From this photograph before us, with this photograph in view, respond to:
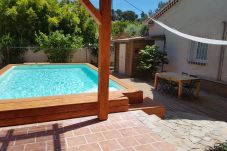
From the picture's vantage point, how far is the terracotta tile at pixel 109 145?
11.2ft

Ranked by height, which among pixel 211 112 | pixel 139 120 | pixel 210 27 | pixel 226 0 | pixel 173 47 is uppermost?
pixel 226 0

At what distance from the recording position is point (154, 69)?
11766mm

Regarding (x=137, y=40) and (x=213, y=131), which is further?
(x=137, y=40)

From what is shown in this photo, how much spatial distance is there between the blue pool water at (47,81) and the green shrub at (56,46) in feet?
9.03

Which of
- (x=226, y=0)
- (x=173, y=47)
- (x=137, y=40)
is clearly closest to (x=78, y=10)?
(x=137, y=40)

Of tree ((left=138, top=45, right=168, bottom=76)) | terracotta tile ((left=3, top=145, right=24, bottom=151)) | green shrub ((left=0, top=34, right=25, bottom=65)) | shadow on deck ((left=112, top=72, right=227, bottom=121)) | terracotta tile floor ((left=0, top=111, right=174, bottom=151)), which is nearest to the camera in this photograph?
terracotta tile ((left=3, top=145, right=24, bottom=151))

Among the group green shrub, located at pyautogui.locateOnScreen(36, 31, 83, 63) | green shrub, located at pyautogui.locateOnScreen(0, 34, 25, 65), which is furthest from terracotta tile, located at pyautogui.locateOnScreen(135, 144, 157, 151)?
green shrub, located at pyautogui.locateOnScreen(0, 34, 25, 65)

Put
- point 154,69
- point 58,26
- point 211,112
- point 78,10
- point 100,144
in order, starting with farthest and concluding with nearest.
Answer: point 78,10, point 58,26, point 154,69, point 211,112, point 100,144

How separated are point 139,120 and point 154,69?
748 centimetres

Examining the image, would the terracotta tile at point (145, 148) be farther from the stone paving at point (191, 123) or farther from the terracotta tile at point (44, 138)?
the terracotta tile at point (44, 138)

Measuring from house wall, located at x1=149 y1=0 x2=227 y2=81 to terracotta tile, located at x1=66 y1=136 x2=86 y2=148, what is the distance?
7.39 metres

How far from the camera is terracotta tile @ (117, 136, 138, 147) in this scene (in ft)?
11.7

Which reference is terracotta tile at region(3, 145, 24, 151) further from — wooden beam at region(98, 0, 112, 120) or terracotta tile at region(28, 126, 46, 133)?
wooden beam at region(98, 0, 112, 120)

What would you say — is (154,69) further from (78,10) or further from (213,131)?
(78,10)
